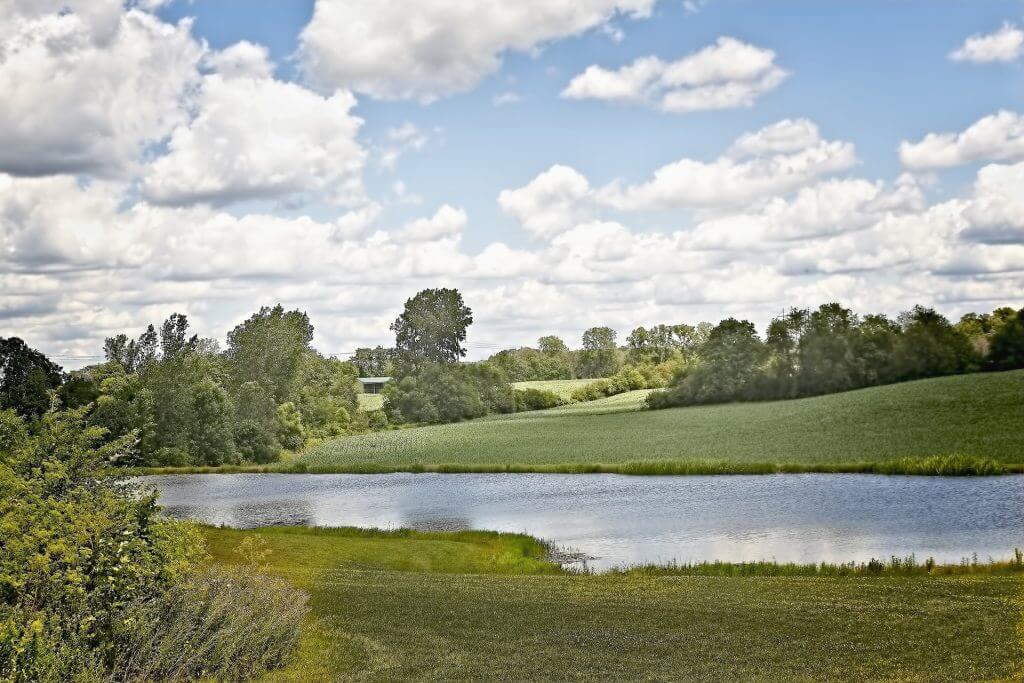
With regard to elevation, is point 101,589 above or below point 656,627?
above

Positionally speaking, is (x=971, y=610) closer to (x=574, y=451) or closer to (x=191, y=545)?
(x=191, y=545)

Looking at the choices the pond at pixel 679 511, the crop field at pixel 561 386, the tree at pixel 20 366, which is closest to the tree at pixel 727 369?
the crop field at pixel 561 386

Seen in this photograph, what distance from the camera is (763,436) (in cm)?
7662

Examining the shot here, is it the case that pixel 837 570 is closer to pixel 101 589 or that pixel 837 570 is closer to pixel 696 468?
pixel 101 589

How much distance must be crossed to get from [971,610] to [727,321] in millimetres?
102819

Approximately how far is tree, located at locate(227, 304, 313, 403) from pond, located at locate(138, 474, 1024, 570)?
5363cm

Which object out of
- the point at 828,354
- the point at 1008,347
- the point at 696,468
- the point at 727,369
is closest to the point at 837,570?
the point at 696,468

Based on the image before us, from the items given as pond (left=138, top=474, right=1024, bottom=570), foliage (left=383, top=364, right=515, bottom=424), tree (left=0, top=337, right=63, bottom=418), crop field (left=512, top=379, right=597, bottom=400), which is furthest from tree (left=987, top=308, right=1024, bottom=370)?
tree (left=0, top=337, right=63, bottom=418)

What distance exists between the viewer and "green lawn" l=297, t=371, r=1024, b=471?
2504 inches

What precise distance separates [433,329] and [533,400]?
19.3m

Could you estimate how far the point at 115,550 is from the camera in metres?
14.2

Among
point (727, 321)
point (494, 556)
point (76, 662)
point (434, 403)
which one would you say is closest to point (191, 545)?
point (76, 662)

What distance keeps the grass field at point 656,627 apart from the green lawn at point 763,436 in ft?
127

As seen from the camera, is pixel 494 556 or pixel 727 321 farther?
pixel 727 321
